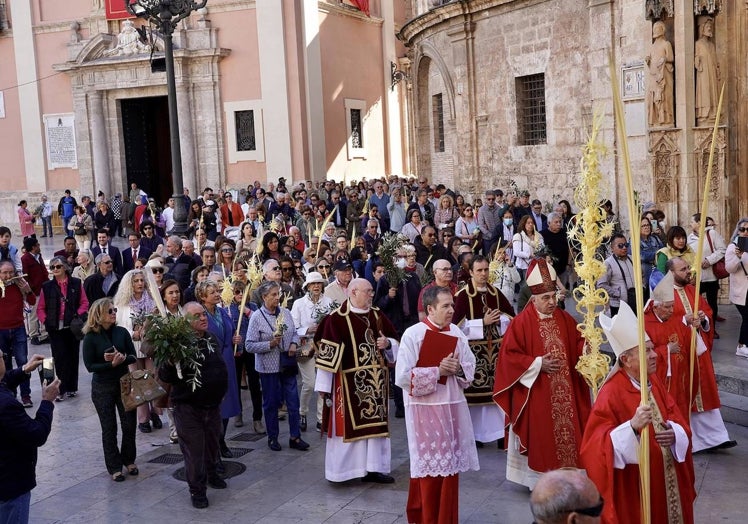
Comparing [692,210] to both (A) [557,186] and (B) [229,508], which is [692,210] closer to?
(A) [557,186]

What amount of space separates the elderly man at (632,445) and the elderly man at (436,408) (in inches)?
65.5

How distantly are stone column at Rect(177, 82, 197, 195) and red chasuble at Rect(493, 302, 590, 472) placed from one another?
25.1 metres

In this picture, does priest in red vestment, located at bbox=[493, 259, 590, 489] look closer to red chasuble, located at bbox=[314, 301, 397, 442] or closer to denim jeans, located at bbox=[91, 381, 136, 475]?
red chasuble, located at bbox=[314, 301, 397, 442]

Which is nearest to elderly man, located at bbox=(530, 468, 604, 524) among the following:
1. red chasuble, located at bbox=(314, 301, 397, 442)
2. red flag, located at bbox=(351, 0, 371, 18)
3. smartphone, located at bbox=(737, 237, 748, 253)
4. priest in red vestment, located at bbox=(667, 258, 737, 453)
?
red chasuble, located at bbox=(314, 301, 397, 442)

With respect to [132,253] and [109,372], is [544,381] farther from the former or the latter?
[132,253]

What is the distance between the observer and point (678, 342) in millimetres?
7840

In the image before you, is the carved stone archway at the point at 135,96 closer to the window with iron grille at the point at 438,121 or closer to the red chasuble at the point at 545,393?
the window with iron grille at the point at 438,121

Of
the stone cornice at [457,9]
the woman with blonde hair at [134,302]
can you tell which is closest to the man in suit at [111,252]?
the woman with blonde hair at [134,302]

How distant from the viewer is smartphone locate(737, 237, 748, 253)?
37.1 feet

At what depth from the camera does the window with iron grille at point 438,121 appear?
2736cm

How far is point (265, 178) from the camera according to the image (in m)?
30.8

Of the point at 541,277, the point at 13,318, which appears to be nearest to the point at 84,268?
the point at 13,318

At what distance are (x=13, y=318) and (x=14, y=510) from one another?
6116mm

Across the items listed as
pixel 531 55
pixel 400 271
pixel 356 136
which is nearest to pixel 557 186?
pixel 531 55
